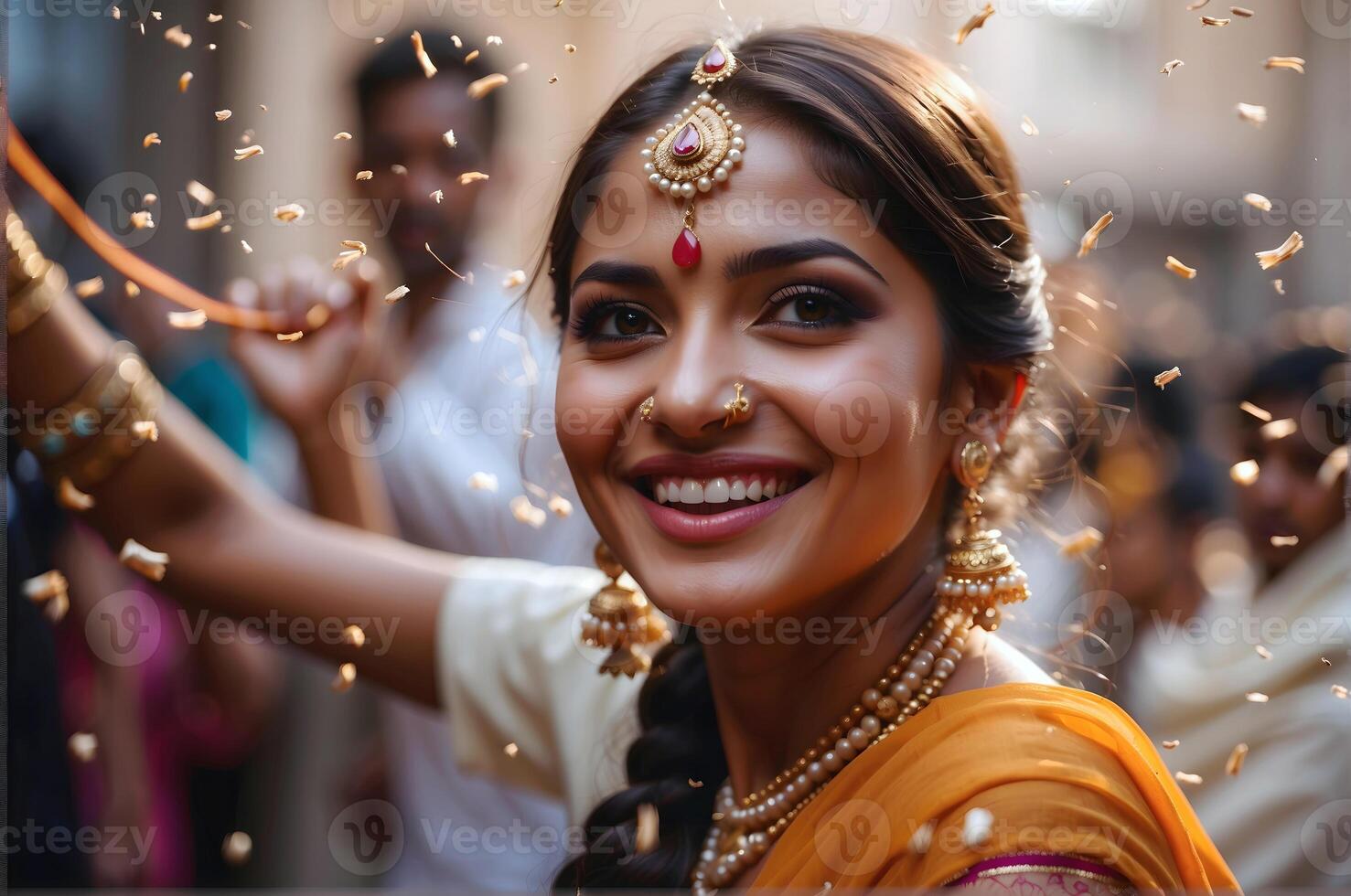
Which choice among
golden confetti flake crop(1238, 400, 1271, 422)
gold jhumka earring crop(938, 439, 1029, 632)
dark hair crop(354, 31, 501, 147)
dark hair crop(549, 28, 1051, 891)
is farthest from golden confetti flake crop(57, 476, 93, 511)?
golden confetti flake crop(1238, 400, 1271, 422)

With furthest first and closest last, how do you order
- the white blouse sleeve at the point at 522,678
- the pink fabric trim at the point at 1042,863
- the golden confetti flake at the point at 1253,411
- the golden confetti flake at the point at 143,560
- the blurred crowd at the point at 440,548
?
the blurred crowd at the point at 440,548, the white blouse sleeve at the point at 522,678, the golden confetti flake at the point at 143,560, the golden confetti flake at the point at 1253,411, the pink fabric trim at the point at 1042,863

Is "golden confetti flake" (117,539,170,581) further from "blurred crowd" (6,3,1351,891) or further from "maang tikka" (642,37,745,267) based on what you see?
"maang tikka" (642,37,745,267)

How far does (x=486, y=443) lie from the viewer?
3078 mm

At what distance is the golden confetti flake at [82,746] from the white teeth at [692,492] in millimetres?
1307

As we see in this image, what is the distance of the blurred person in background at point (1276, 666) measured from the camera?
2453 mm

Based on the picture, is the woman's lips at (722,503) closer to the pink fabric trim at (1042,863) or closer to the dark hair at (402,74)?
the pink fabric trim at (1042,863)

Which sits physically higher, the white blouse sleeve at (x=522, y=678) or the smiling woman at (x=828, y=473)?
the smiling woman at (x=828, y=473)

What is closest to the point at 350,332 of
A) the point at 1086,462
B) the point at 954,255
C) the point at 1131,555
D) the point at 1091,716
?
the point at 954,255

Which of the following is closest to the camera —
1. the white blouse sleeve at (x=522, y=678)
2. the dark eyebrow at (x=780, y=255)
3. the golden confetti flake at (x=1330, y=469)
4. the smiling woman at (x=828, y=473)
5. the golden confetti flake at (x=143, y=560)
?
the smiling woman at (x=828, y=473)

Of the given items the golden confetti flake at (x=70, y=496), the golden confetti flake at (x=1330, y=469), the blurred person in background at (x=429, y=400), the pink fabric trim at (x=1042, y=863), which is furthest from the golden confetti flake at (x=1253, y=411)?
the golden confetti flake at (x=70, y=496)

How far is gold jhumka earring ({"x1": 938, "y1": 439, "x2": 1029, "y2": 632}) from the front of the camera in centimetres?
158

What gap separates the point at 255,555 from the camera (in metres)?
2.12

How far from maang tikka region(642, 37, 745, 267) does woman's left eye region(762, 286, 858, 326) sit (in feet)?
0.39

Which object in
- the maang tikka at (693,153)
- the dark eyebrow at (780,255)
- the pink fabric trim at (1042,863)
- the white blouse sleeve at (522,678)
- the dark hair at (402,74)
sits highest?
the maang tikka at (693,153)
